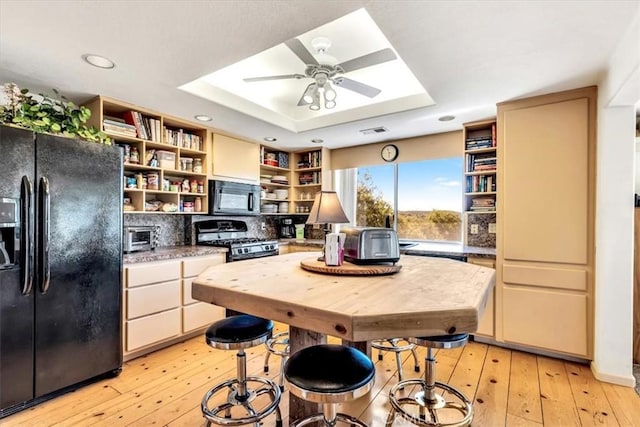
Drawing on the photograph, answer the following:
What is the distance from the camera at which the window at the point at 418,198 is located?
3846 millimetres

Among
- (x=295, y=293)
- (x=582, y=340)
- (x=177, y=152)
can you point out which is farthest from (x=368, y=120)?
(x=582, y=340)

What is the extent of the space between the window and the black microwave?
156 cm

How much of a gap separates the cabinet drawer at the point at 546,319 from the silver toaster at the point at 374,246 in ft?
5.47

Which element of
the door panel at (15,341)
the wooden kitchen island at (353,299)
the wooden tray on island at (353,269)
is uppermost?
the wooden tray on island at (353,269)

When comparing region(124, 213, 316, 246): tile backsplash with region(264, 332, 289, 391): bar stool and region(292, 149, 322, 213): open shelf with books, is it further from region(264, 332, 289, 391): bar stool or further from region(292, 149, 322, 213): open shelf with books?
region(264, 332, 289, 391): bar stool

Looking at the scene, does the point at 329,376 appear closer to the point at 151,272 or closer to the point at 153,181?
the point at 151,272

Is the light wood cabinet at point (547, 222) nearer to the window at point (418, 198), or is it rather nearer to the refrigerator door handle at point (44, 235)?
the window at point (418, 198)

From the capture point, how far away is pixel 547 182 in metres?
2.61

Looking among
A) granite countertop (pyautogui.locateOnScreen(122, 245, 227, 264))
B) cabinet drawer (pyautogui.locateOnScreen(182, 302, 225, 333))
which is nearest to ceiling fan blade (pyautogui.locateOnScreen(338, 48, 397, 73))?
granite countertop (pyautogui.locateOnScreen(122, 245, 227, 264))

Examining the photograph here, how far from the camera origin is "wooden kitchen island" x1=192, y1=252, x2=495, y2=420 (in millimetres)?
1007

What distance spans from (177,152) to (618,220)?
389cm

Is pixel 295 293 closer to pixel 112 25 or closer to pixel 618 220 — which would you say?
pixel 112 25

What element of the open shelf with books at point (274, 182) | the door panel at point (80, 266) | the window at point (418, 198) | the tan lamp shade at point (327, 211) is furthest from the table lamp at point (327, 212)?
the open shelf with books at point (274, 182)

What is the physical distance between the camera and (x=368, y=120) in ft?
10.5
